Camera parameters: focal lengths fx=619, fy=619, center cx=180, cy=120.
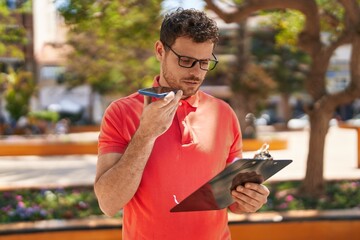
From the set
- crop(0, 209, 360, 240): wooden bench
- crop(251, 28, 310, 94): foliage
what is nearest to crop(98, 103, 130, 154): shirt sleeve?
crop(0, 209, 360, 240): wooden bench

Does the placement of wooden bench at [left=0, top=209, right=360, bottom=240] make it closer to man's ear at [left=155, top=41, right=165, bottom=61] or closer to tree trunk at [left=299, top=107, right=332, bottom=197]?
tree trunk at [left=299, top=107, right=332, bottom=197]

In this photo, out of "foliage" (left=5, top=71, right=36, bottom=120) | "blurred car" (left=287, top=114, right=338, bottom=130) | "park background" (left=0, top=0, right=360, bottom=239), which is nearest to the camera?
"park background" (left=0, top=0, right=360, bottom=239)

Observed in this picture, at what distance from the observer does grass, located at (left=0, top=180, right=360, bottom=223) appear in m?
7.23

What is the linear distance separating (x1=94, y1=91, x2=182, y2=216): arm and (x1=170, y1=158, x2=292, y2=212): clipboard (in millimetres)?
187

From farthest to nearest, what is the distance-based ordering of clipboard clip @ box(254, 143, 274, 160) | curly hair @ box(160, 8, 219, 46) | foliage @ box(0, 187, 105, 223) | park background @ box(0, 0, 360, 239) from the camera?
park background @ box(0, 0, 360, 239), foliage @ box(0, 187, 105, 223), curly hair @ box(160, 8, 219, 46), clipboard clip @ box(254, 143, 274, 160)

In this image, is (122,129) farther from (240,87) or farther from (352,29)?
(240,87)

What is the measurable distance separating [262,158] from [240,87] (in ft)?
61.5

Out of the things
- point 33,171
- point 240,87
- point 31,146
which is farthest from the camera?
point 240,87

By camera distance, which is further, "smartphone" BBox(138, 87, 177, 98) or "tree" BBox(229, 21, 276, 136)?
"tree" BBox(229, 21, 276, 136)

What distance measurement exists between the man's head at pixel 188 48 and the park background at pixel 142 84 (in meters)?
4.12

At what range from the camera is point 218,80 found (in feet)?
145

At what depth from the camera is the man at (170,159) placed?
2164 millimetres

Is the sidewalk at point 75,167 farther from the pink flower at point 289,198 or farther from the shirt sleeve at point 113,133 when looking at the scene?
the shirt sleeve at point 113,133

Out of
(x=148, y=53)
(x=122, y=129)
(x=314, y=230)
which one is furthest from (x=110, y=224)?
(x=148, y=53)
